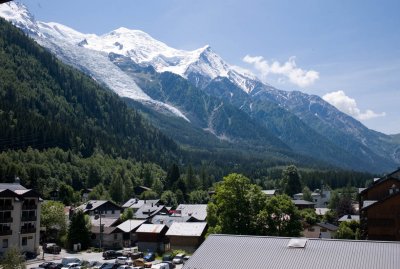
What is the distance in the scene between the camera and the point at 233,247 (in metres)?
40.4

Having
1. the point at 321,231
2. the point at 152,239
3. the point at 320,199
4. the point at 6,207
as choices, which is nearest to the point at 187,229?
the point at 152,239

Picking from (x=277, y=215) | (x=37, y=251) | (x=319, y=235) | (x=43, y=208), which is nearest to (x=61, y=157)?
(x=43, y=208)

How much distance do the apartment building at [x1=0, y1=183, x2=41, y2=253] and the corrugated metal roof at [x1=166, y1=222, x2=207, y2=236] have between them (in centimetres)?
2326

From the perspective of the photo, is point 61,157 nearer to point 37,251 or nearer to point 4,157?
point 4,157

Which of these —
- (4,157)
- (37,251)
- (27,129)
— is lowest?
(37,251)

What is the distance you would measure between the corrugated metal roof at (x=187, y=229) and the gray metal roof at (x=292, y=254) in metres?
38.2

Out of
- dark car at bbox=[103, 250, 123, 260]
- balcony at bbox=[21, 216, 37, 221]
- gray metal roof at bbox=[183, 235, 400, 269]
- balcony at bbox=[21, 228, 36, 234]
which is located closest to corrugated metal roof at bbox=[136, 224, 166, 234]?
dark car at bbox=[103, 250, 123, 260]

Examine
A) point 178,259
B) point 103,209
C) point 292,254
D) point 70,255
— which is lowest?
point 70,255

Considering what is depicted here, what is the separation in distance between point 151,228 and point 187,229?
8.51 meters

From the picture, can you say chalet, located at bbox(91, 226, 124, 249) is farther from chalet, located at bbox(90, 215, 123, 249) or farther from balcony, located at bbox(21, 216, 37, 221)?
balcony, located at bbox(21, 216, 37, 221)

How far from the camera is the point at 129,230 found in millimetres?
92438

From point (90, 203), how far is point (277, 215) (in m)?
67.6

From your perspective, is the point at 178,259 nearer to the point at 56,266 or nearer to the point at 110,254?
the point at 110,254

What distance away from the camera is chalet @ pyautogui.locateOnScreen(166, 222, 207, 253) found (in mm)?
78812
